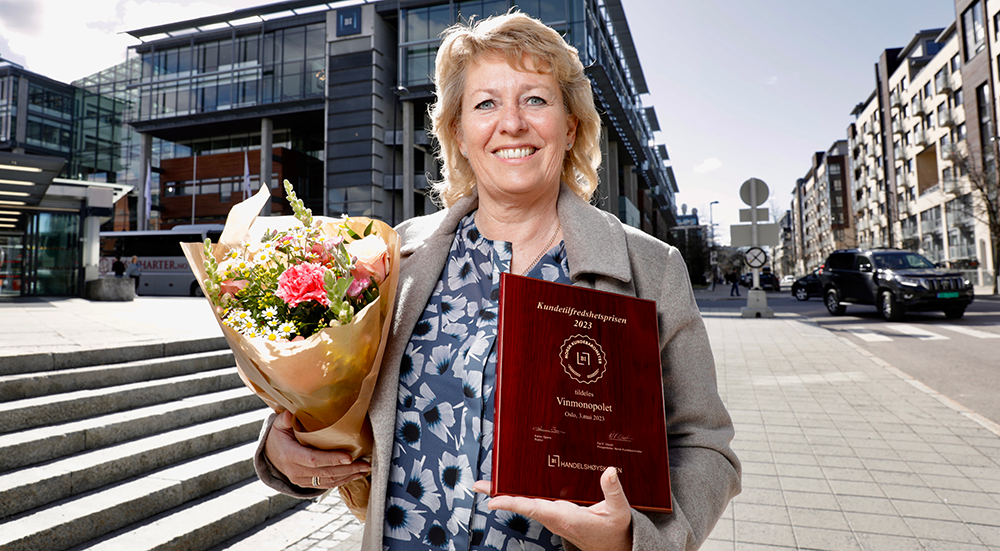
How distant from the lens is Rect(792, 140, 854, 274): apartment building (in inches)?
3132

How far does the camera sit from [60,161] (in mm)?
13195

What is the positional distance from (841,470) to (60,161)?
16.4 metres

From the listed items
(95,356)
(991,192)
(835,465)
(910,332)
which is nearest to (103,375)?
(95,356)

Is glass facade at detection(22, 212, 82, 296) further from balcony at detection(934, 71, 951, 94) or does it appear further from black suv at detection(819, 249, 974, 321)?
balcony at detection(934, 71, 951, 94)

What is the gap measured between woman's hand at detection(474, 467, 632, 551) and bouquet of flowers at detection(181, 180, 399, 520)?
378mm

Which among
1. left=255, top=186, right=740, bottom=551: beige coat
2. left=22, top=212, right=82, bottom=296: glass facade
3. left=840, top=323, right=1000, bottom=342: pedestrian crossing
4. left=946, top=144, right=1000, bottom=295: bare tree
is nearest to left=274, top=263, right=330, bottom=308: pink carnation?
left=255, top=186, right=740, bottom=551: beige coat

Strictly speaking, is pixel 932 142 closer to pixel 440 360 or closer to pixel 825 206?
pixel 825 206

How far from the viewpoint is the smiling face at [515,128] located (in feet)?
4.90

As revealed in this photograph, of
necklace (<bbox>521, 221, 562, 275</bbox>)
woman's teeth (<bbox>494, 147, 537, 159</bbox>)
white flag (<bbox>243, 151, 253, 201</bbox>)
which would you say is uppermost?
white flag (<bbox>243, 151, 253, 201</bbox>)

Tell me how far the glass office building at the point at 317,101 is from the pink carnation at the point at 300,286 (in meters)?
26.0

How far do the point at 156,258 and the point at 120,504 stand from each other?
26.0 meters

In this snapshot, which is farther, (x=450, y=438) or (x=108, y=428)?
(x=108, y=428)

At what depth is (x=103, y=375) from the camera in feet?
16.6

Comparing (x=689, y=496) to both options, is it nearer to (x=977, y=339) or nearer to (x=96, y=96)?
(x=977, y=339)
